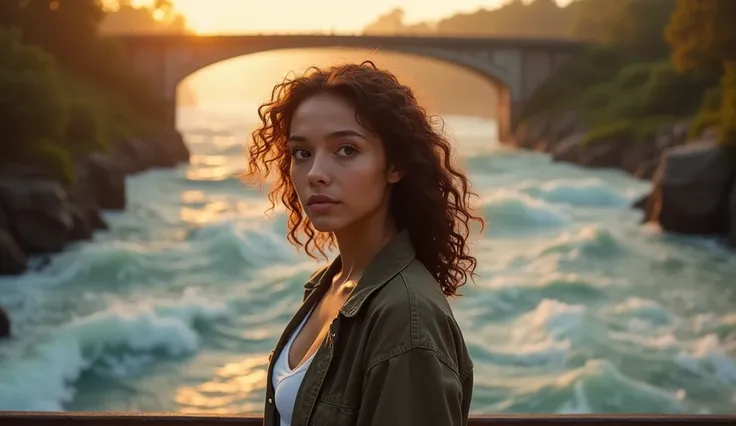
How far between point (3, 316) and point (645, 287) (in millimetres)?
9435

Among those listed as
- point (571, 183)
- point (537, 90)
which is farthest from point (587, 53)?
point (571, 183)

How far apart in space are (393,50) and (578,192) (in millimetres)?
15135

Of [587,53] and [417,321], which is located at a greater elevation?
[417,321]

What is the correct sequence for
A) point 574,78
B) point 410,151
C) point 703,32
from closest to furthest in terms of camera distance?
1. point 410,151
2. point 703,32
3. point 574,78

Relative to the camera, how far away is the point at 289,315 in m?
13.0

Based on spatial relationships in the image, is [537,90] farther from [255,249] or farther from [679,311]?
[679,311]

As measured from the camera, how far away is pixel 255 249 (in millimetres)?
17266

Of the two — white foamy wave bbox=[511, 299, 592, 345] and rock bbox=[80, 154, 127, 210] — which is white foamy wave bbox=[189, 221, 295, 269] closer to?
rock bbox=[80, 154, 127, 210]

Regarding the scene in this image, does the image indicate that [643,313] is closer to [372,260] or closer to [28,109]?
[28,109]

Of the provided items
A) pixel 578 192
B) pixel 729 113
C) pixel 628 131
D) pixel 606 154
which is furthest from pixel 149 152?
pixel 729 113

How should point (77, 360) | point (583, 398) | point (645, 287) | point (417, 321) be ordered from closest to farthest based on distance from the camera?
point (417, 321), point (583, 398), point (77, 360), point (645, 287)

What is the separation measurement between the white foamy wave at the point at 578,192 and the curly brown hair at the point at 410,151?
21.2 m

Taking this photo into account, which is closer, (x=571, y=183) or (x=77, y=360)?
(x=77, y=360)

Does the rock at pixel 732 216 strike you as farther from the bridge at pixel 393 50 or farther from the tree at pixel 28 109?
the bridge at pixel 393 50
